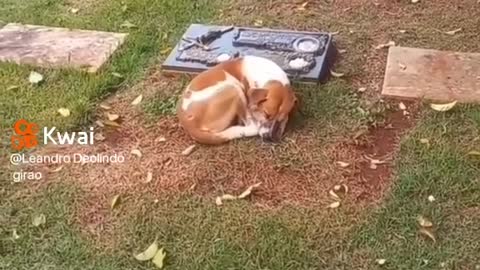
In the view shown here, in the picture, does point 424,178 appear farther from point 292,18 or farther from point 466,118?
point 292,18

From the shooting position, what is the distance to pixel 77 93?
9.87 ft

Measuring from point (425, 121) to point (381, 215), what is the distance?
56cm

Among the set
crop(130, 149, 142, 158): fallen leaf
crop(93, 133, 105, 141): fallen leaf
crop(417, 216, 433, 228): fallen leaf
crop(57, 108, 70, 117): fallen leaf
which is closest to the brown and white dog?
crop(130, 149, 142, 158): fallen leaf

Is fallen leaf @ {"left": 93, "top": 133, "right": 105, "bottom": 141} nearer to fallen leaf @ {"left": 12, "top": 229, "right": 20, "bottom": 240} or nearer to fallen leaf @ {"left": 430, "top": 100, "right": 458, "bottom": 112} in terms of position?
fallen leaf @ {"left": 12, "top": 229, "right": 20, "bottom": 240}

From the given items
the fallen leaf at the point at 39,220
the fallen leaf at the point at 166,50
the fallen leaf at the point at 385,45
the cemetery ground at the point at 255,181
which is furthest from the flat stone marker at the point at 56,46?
the fallen leaf at the point at 385,45

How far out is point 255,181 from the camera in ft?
8.38

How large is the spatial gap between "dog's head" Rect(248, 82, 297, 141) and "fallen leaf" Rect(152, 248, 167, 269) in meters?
0.62

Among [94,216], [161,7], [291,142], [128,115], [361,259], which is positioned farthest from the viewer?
[161,7]

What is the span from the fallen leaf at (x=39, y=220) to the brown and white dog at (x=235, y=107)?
58cm

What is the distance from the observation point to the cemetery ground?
2285 millimetres

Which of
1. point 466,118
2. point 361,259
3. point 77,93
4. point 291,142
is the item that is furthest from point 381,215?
point 77,93

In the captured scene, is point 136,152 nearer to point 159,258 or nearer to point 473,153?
point 159,258

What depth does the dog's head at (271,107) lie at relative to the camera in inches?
105

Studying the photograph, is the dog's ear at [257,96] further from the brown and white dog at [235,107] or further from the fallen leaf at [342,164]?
the fallen leaf at [342,164]
